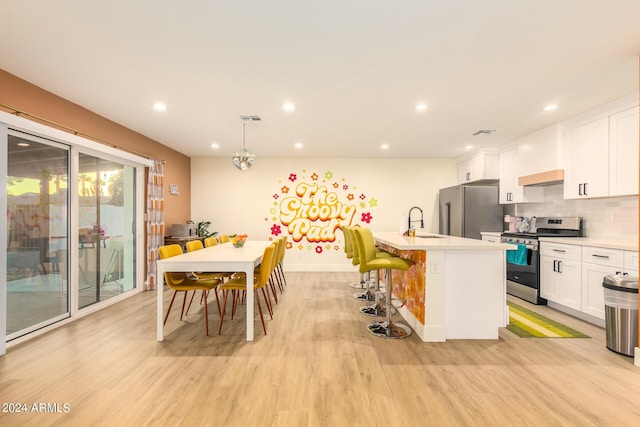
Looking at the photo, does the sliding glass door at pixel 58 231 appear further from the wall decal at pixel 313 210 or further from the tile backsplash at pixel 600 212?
the tile backsplash at pixel 600 212

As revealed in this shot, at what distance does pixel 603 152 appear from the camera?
3.49 meters

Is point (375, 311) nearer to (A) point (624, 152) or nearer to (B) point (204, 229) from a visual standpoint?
(A) point (624, 152)

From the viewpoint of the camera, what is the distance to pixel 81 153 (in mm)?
3691

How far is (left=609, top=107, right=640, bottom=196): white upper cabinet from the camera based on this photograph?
3.15 meters

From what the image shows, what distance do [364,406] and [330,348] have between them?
2.77 ft

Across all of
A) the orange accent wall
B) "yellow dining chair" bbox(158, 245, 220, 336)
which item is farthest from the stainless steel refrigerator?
the orange accent wall

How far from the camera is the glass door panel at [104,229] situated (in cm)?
383

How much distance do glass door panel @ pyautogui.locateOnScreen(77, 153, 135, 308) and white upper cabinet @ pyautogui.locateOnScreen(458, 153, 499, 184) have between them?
604cm

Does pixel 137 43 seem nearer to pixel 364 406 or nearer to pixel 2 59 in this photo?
pixel 2 59

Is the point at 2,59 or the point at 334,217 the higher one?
the point at 2,59

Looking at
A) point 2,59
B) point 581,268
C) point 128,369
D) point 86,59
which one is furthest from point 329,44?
point 581,268

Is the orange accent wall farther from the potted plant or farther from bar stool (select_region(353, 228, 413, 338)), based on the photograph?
bar stool (select_region(353, 228, 413, 338))

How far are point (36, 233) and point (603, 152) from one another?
20.7ft

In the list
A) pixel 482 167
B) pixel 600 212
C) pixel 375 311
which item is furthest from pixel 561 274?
pixel 482 167
